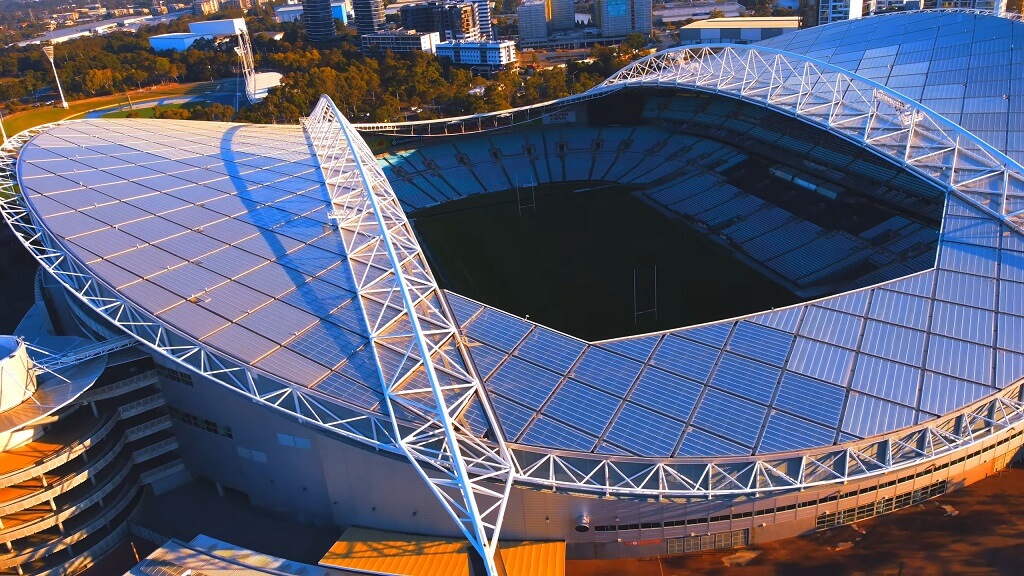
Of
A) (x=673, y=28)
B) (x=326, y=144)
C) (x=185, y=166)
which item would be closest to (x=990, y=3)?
(x=673, y=28)

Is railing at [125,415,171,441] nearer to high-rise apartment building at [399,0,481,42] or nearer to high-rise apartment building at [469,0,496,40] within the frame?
high-rise apartment building at [399,0,481,42]

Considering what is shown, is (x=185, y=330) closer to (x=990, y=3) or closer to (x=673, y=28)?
(x=990, y=3)

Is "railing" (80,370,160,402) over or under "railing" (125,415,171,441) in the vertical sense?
over

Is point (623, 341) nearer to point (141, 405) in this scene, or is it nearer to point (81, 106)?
point (141, 405)

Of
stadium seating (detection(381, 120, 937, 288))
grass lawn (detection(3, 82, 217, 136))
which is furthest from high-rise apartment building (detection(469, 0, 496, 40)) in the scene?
stadium seating (detection(381, 120, 937, 288))

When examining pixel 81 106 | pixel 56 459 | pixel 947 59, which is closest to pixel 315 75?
pixel 81 106

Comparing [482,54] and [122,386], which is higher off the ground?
[482,54]
